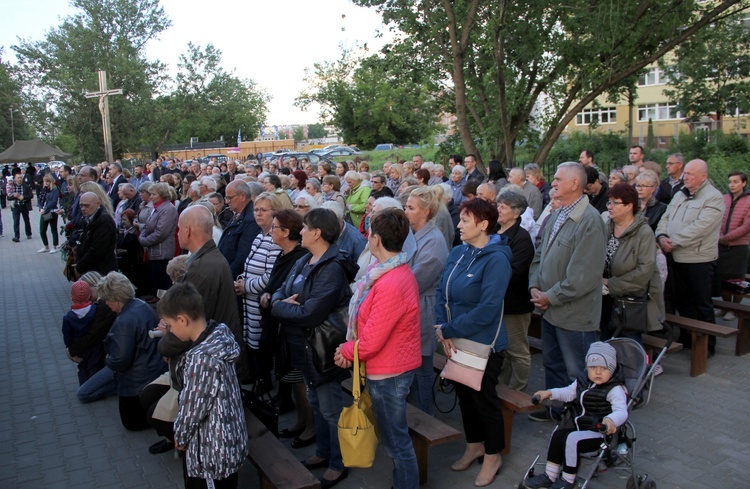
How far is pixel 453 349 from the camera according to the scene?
3998mm

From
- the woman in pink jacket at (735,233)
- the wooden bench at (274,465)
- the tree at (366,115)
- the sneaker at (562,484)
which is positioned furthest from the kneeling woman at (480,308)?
the tree at (366,115)

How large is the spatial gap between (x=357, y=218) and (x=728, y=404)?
5103 millimetres

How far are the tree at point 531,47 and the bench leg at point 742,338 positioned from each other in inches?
280

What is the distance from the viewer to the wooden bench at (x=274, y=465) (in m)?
3.60

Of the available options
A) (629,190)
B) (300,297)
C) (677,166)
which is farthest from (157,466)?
(677,166)

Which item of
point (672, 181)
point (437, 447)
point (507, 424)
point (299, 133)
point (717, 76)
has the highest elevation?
point (299, 133)

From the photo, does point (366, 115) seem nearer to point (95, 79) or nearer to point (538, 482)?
point (95, 79)

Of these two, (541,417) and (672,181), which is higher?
(672,181)

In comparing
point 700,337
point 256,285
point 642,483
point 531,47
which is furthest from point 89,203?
point 531,47

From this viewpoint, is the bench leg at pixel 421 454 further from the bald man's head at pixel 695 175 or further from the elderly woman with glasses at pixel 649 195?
the bald man's head at pixel 695 175

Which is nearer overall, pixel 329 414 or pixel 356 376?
pixel 356 376

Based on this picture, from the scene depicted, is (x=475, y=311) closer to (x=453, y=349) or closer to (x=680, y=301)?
(x=453, y=349)

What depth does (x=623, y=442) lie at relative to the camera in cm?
382

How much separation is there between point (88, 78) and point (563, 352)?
30.1m
